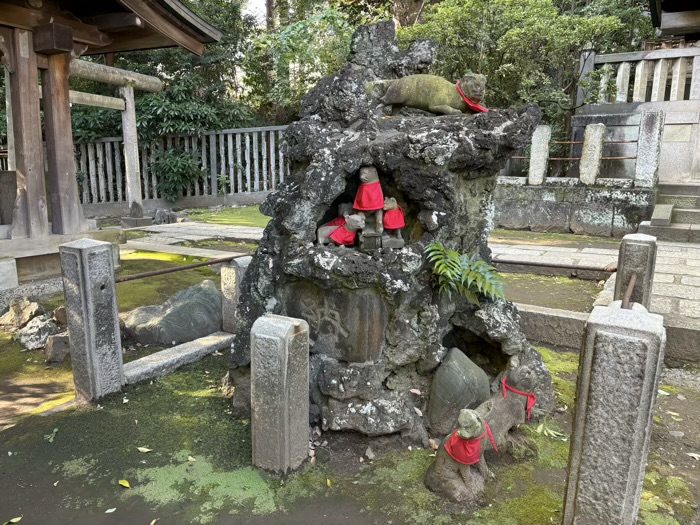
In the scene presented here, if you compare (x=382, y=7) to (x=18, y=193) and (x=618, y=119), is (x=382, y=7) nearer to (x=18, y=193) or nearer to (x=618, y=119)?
(x=618, y=119)

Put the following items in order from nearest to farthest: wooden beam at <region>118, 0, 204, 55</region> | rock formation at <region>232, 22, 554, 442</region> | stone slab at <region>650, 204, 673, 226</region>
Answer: rock formation at <region>232, 22, 554, 442</region>, wooden beam at <region>118, 0, 204, 55</region>, stone slab at <region>650, 204, 673, 226</region>

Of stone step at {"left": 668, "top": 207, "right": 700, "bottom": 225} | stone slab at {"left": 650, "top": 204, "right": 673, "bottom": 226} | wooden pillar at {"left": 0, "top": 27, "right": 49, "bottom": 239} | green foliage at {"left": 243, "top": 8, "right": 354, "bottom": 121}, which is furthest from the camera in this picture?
green foliage at {"left": 243, "top": 8, "right": 354, "bottom": 121}

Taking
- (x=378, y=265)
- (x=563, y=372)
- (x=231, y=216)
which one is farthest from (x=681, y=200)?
(x=231, y=216)

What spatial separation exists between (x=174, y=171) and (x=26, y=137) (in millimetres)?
9499

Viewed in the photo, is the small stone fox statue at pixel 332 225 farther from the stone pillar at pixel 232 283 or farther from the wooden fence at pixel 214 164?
the wooden fence at pixel 214 164

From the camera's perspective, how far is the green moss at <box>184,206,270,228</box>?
1302 centimetres

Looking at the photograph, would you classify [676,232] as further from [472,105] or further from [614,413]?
[614,413]

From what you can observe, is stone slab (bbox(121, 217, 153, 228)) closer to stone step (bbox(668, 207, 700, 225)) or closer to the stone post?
the stone post

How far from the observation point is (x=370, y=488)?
301cm

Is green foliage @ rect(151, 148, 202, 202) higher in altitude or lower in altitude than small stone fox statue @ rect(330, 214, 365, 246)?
higher

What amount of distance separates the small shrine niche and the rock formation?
75mm

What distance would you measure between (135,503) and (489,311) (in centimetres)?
258

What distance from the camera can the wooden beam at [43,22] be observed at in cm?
655

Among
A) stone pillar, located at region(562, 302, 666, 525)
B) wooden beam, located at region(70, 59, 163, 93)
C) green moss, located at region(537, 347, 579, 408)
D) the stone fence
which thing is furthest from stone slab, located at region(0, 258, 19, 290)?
the stone fence
